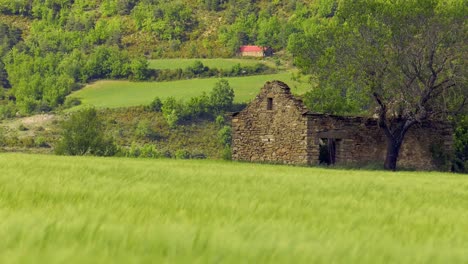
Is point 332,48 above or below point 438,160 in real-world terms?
above

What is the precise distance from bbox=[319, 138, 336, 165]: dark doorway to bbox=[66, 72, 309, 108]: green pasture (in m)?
87.7

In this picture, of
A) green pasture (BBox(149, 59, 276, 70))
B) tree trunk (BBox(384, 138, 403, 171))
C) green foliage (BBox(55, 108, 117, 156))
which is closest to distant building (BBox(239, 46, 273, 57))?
green pasture (BBox(149, 59, 276, 70))

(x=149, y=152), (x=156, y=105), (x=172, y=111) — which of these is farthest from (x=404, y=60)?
(x=156, y=105)

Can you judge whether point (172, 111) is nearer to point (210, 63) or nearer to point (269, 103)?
point (210, 63)

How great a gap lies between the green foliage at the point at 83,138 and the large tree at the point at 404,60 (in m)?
16.5

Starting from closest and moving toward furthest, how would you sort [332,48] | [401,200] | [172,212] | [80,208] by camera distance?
[80,208]
[172,212]
[401,200]
[332,48]

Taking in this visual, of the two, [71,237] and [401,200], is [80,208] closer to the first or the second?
[71,237]

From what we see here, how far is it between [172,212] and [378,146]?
38.9 meters

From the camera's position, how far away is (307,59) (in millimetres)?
51406

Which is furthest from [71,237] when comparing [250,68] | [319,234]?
[250,68]

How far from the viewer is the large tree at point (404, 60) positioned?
44812mm

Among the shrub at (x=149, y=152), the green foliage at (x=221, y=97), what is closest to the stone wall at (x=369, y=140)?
the shrub at (x=149, y=152)

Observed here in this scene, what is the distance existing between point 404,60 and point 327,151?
6127mm

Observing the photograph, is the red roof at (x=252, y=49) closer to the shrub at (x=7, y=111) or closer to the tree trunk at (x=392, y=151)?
the shrub at (x=7, y=111)
